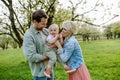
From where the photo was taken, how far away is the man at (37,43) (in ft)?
15.3

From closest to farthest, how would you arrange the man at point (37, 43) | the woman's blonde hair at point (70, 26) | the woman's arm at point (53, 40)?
the man at point (37, 43), the woman's arm at point (53, 40), the woman's blonde hair at point (70, 26)

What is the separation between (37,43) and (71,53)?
25.6 inches

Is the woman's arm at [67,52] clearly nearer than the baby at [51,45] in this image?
No

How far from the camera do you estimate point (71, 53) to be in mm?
5168

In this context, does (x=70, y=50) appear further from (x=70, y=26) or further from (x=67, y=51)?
(x=70, y=26)

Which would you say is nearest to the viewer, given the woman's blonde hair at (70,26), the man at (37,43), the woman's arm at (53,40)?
the man at (37,43)

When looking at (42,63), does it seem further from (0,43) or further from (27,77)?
(0,43)

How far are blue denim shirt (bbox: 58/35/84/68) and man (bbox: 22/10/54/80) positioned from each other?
1.13 feet

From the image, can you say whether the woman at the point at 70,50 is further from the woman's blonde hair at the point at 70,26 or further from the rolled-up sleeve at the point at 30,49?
the rolled-up sleeve at the point at 30,49

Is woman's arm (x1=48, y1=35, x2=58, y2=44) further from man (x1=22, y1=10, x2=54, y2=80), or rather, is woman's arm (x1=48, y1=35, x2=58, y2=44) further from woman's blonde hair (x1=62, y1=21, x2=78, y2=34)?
woman's blonde hair (x1=62, y1=21, x2=78, y2=34)

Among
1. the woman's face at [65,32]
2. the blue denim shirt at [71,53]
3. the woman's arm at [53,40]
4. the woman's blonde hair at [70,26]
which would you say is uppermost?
the woman's blonde hair at [70,26]

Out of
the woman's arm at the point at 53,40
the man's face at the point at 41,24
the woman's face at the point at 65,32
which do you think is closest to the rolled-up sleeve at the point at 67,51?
the woman's face at the point at 65,32

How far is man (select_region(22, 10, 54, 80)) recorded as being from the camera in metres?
4.68

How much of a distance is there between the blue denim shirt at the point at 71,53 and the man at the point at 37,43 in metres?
0.34
